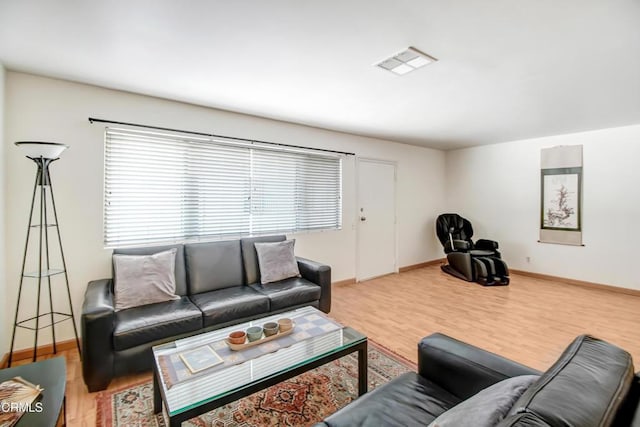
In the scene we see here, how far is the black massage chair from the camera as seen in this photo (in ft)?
15.4

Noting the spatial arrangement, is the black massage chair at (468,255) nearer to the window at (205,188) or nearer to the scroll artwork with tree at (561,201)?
the scroll artwork with tree at (561,201)

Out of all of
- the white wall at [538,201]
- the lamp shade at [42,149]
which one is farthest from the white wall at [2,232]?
the white wall at [538,201]

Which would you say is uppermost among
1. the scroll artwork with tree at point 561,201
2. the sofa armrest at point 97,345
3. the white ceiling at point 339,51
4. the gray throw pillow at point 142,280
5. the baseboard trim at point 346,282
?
the white ceiling at point 339,51

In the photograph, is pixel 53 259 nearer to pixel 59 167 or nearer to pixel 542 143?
pixel 59 167

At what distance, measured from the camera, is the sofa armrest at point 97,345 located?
2014 mm

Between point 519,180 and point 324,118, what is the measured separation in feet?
12.4

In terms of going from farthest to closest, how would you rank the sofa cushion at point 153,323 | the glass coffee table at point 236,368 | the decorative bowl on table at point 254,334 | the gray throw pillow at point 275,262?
the gray throw pillow at point 275,262, the sofa cushion at point 153,323, the decorative bowl on table at point 254,334, the glass coffee table at point 236,368

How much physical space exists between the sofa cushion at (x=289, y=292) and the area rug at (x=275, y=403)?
767mm

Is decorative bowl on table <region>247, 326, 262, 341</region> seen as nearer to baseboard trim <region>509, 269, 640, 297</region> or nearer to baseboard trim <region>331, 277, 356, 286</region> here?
baseboard trim <region>331, 277, 356, 286</region>

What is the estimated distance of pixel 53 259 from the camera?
2621mm

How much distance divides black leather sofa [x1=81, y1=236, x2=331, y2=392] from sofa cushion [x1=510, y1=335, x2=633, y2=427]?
2.26 metres

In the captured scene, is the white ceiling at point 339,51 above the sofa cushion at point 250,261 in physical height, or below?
above

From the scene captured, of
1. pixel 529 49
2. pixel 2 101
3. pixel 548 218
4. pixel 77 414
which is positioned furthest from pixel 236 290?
pixel 548 218

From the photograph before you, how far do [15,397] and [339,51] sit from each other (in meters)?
2.61
